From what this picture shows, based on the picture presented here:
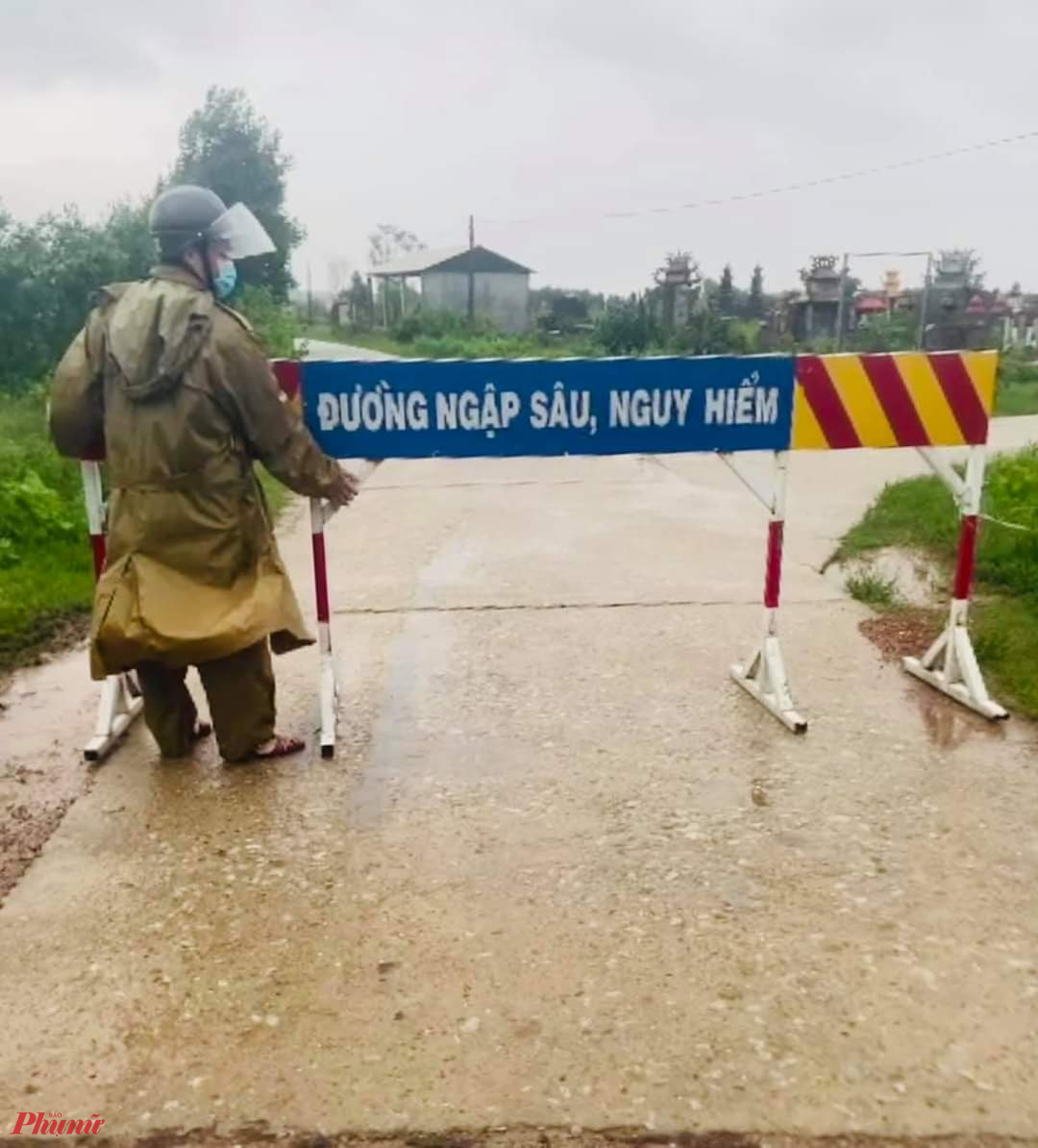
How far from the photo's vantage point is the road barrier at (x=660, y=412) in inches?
154

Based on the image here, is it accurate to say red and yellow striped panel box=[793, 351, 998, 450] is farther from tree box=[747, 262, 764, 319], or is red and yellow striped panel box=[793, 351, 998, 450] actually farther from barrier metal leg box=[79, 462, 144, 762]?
tree box=[747, 262, 764, 319]

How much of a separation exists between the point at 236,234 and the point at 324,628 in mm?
1440

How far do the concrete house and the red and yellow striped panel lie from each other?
125ft

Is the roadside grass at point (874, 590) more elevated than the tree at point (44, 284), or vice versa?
the tree at point (44, 284)

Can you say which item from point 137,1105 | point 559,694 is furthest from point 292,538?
point 137,1105

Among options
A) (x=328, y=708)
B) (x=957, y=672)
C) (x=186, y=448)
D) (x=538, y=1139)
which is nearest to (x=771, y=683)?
(x=957, y=672)

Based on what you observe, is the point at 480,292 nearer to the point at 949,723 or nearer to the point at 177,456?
the point at 949,723

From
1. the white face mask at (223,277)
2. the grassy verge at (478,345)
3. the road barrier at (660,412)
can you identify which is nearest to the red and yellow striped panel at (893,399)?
the road barrier at (660,412)

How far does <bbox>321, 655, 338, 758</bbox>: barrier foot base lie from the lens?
3.91m

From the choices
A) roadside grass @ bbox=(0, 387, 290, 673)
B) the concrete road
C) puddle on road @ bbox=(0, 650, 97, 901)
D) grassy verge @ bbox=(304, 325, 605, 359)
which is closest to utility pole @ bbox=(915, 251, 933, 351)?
grassy verge @ bbox=(304, 325, 605, 359)

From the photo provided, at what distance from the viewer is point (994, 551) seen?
20.1 feet

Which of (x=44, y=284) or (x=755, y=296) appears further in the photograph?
(x=755, y=296)

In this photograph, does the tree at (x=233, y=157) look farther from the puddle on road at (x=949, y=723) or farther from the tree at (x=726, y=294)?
the puddle on road at (x=949, y=723)

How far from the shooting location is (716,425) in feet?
13.4
